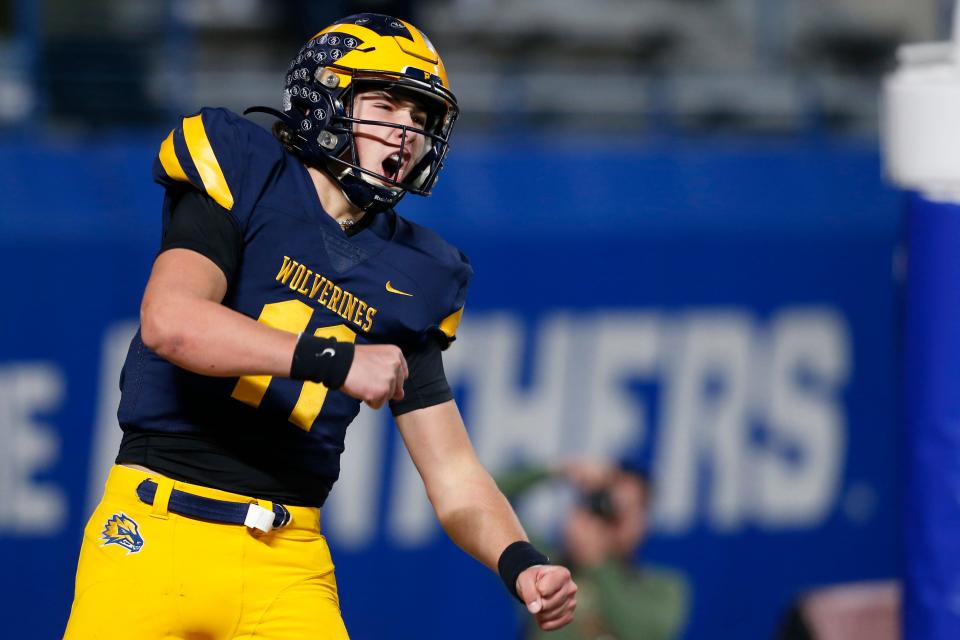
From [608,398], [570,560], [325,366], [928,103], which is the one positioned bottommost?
[570,560]

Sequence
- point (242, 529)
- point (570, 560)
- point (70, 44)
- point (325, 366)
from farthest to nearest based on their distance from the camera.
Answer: point (70, 44)
point (570, 560)
point (242, 529)
point (325, 366)

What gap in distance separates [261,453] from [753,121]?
500 cm

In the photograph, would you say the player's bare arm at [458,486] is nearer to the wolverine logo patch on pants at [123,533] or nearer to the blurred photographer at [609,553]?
the wolverine logo patch on pants at [123,533]

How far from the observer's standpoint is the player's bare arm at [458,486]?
104 inches

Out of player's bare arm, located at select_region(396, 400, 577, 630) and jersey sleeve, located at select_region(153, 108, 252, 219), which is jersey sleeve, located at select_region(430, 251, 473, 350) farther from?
jersey sleeve, located at select_region(153, 108, 252, 219)

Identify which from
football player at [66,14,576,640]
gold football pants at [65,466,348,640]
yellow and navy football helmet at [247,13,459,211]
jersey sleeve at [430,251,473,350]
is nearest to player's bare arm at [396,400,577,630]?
football player at [66,14,576,640]

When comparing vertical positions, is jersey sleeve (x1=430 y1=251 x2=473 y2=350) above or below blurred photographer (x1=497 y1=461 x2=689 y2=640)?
above

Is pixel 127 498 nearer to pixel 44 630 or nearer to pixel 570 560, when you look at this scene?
pixel 44 630

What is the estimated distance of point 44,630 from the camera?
4473mm

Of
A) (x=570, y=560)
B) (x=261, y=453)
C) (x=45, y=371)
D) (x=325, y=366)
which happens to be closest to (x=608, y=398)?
(x=570, y=560)

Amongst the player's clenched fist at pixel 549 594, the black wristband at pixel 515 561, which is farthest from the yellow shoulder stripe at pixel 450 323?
the player's clenched fist at pixel 549 594

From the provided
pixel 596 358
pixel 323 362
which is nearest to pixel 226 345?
pixel 323 362

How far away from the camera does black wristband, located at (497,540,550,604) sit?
2.48 metres

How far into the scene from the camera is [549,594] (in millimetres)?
2365
